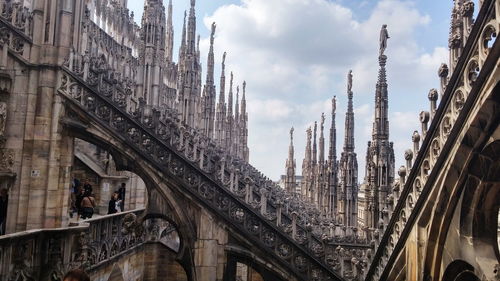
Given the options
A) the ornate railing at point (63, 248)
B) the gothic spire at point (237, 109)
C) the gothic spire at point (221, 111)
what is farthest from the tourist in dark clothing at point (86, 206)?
the gothic spire at point (237, 109)

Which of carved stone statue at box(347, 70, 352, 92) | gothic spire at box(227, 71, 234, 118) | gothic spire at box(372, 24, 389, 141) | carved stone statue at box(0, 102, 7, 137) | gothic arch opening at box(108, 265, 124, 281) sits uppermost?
gothic spire at box(227, 71, 234, 118)

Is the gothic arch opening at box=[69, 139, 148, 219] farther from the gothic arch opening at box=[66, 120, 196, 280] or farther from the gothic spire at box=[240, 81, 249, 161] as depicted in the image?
the gothic spire at box=[240, 81, 249, 161]

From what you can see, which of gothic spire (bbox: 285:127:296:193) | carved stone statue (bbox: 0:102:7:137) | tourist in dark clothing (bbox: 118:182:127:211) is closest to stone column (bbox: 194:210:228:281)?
carved stone statue (bbox: 0:102:7:137)

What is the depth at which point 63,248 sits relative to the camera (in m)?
9.79

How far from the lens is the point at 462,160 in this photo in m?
6.55

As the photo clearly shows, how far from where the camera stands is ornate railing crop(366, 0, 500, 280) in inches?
234

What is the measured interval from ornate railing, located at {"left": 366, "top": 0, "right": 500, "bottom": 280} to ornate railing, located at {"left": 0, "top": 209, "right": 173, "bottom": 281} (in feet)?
18.7

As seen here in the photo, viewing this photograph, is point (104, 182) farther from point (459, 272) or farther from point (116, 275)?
point (459, 272)

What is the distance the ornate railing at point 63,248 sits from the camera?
8.14m

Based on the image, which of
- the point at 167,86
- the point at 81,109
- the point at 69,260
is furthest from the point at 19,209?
the point at 167,86

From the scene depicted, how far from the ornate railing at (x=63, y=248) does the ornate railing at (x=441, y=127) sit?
5.71 meters

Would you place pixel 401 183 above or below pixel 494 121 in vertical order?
below

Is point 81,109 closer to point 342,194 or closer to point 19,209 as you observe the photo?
point 19,209

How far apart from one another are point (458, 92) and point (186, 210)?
623 centimetres
